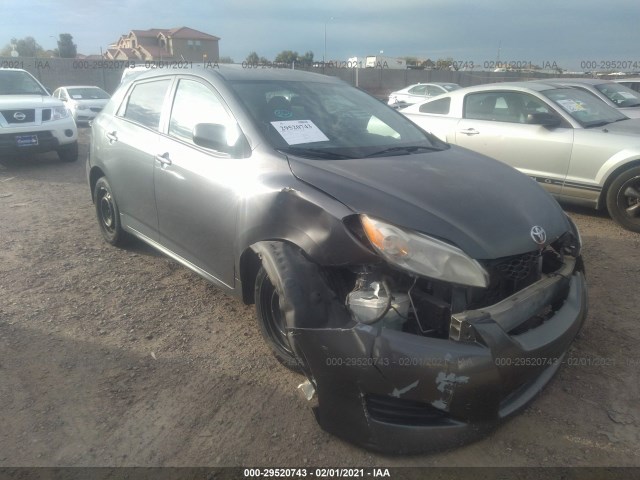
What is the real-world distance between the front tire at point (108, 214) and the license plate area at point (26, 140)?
4.66m

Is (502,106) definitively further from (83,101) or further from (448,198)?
(83,101)

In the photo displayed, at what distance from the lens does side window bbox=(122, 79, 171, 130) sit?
3.84m

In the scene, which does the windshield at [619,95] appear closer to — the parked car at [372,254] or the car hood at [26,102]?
the parked car at [372,254]

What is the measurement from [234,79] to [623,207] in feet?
13.8

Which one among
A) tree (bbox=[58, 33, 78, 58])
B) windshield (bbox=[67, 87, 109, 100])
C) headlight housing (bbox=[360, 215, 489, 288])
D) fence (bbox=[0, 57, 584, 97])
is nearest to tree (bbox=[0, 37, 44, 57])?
tree (bbox=[58, 33, 78, 58])

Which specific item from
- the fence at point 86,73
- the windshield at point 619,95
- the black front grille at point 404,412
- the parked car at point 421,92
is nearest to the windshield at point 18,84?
the black front grille at point 404,412

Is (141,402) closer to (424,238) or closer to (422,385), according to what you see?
Result: (422,385)

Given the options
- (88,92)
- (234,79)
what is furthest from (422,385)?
(88,92)

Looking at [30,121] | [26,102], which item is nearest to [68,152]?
[30,121]

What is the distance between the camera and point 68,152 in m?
9.42

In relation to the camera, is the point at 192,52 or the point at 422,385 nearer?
the point at 422,385

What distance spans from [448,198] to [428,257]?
0.45 meters

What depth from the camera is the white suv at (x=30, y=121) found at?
8.31 meters

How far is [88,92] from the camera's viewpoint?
56.6 ft
